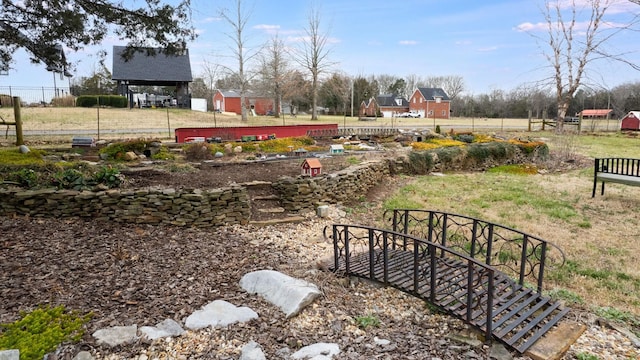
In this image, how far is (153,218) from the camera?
6.32 m

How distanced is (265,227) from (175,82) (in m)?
33.4

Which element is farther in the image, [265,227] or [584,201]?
[584,201]

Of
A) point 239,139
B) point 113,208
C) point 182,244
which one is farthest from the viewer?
point 239,139

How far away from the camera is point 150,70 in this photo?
35969 mm

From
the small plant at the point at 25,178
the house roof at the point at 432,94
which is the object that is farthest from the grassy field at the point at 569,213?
the house roof at the point at 432,94

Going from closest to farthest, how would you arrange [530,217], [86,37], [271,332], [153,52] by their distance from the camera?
[271,332], [530,217], [86,37], [153,52]

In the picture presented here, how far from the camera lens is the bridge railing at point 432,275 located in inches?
138

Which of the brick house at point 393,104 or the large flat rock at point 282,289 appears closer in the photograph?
the large flat rock at point 282,289

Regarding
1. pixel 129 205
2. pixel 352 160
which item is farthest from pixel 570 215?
pixel 129 205

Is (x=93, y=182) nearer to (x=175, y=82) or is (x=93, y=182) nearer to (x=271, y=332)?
(x=271, y=332)

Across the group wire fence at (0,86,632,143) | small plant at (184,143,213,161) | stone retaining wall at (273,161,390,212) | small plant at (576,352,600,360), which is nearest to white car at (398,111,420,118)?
wire fence at (0,86,632,143)

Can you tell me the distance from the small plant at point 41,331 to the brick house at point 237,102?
4673cm

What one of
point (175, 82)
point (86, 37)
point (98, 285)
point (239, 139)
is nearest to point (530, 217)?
point (98, 285)

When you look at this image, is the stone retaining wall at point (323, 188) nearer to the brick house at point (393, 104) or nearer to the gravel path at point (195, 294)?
the gravel path at point (195, 294)
